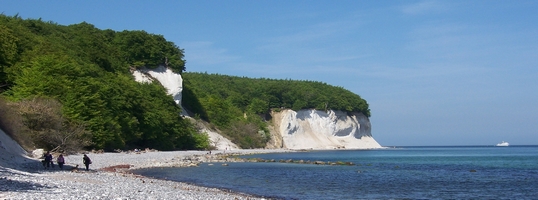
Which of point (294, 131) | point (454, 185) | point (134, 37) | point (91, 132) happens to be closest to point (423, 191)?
point (454, 185)

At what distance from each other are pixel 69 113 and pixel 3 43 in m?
10.9

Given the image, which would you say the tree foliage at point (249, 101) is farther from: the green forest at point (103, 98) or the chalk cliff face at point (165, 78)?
the chalk cliff face at point (165, 78)

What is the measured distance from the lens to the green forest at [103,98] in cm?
3669

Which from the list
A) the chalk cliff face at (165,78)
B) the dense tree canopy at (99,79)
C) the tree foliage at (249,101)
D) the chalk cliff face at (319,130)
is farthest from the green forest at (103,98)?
the chalk cliff face at (319,130)

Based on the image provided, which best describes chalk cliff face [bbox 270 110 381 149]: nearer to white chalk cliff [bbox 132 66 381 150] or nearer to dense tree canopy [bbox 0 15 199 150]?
white chalk cliff [bbox 132 66 381 150]

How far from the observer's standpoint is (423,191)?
25250mm

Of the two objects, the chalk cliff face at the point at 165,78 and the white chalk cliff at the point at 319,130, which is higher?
the chalk cliff face at the point at 165,78

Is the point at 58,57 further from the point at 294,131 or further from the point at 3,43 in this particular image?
the point at 294,131

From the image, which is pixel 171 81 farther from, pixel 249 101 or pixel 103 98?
pixel 249 101

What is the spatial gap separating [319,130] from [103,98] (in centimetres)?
7187

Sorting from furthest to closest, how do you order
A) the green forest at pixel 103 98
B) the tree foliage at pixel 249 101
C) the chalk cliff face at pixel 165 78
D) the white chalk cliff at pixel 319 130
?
the white chalk cliff at pixel 319 130, the tree foliage at pixel 249 101, the chalk cliff face at pixel 165 78, the green forest at pixel 103 98

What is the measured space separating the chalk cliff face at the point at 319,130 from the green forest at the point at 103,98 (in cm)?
263

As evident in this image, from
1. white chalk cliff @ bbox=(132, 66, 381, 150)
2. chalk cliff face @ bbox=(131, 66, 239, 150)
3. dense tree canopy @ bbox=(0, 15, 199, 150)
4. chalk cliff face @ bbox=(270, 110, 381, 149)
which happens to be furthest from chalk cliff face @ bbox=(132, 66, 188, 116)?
chalk cliff face @ bbox=(270, 110, 381, 149)

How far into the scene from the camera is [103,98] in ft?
158
